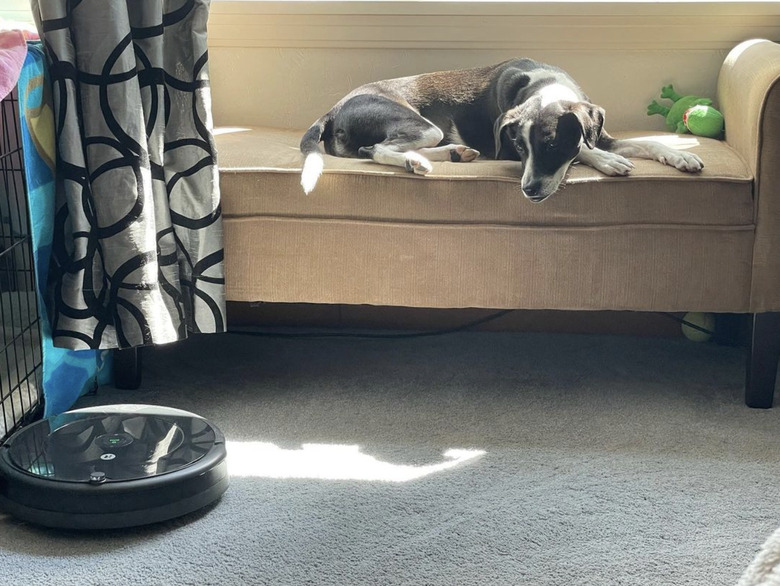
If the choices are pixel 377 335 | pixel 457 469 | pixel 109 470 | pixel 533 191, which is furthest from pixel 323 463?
pixel 377 335

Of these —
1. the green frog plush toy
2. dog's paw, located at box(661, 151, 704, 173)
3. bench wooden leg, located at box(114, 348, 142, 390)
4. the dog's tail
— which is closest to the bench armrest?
dog's paw, located at box(661, 151, 704, 173)

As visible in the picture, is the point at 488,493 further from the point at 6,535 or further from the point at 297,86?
the point at 297,86

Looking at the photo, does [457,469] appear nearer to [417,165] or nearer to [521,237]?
[521,237]

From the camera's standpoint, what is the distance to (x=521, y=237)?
1.90 meters

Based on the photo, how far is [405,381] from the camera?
213cm

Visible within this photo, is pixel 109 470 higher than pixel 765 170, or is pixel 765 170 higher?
pixel 765 170

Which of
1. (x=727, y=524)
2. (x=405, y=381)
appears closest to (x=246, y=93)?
(x=405, y=381)

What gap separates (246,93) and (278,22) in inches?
8.4

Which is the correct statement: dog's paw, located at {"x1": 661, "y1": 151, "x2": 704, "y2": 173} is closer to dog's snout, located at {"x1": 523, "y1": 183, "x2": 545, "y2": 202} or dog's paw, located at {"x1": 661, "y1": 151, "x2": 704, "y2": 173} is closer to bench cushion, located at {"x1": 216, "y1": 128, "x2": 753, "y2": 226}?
bench cushion, located at {"x1": 216, "y1": 128, "x2": 753, "y2": 226}

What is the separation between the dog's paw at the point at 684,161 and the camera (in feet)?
6.17

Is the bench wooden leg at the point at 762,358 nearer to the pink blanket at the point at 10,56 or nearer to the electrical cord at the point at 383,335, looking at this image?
the electrical cord at the point at 383,335

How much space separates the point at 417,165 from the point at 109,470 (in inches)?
33.2

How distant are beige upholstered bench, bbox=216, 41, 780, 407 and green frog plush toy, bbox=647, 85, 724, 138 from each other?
0.26 m

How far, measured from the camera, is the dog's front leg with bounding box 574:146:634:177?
188 centimetres
